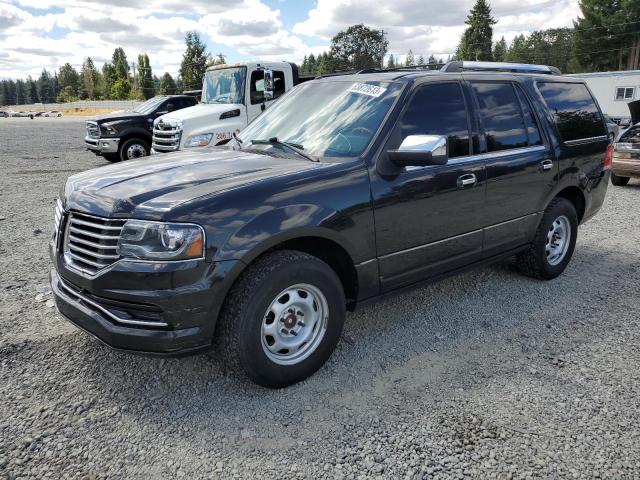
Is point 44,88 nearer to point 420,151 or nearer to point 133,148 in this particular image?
point 133,148

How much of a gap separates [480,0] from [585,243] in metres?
76.2

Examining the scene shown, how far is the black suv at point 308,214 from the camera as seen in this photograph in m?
2.77

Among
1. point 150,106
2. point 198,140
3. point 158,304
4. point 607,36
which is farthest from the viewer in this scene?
point 607,36

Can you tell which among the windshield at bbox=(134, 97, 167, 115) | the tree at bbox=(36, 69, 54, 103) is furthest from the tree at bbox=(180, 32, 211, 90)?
the tree at bbox=(36, 69, 54, 103)

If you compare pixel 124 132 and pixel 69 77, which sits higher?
pixel 69 77

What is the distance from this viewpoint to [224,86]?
11.5 metres

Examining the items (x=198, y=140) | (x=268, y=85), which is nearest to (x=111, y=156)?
(x=198, y=140)

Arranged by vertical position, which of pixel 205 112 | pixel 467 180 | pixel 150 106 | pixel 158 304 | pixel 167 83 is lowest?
pixel 158 304

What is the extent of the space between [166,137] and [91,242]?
28.8 feet

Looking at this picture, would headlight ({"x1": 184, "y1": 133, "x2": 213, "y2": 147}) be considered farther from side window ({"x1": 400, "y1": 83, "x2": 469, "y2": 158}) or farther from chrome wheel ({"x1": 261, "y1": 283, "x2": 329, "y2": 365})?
chrome wheel ({"x1": 261, "y1": 283, "x2": 329, "y2": 365})

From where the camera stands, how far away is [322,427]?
9.45 ft

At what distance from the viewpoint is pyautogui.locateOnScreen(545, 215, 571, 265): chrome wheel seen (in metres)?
5.12

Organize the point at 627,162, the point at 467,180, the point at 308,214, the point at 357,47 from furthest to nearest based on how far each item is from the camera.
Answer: the point at 357,47 → the point at 627,162 → the point at 467,180 → the point at 308,214

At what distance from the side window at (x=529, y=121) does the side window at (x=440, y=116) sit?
2.87 ft
